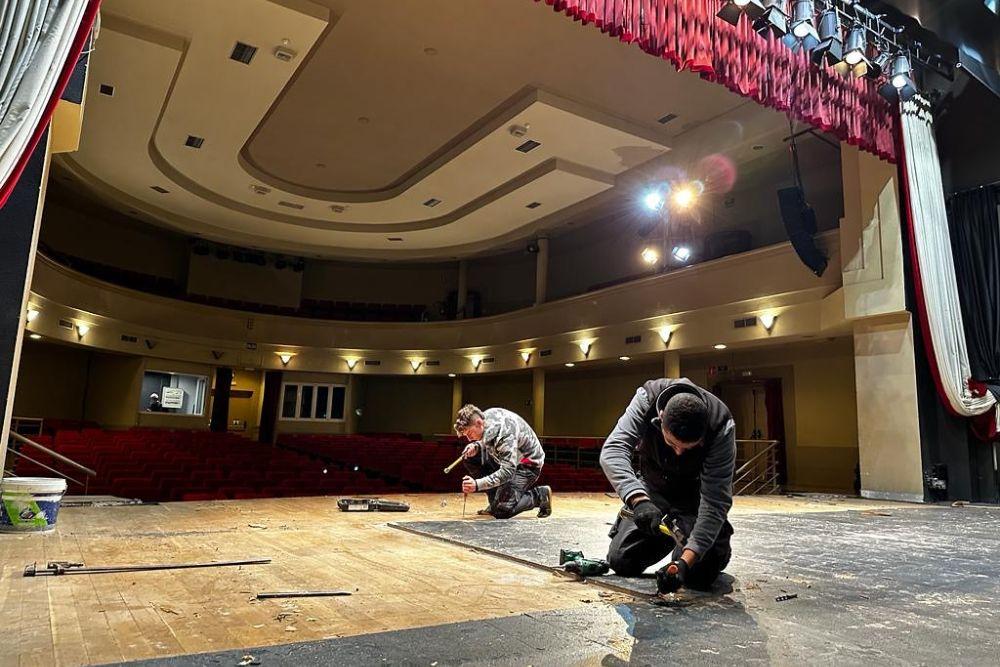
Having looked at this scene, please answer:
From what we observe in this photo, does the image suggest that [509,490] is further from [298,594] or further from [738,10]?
[738,10]

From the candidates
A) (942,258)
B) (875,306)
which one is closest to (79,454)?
(875,306)

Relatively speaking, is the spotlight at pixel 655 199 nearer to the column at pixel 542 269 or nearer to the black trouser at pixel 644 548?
the column at pixel 542 269

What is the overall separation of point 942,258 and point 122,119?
12.0m

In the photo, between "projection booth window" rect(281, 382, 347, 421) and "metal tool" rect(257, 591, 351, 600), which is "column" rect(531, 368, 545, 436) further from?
"metal tool" rect(257, 591, 351, 600)

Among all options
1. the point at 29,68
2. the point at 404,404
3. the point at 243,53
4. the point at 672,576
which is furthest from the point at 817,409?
the point at 29,68

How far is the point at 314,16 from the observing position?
24.5 ft

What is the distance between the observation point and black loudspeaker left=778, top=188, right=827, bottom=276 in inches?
350

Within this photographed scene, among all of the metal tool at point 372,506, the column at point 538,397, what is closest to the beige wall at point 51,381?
the column at point 538,397

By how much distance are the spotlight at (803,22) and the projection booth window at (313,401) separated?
1572 cm

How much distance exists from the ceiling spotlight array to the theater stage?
Result: 4.17m

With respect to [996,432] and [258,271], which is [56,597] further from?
[258,271]

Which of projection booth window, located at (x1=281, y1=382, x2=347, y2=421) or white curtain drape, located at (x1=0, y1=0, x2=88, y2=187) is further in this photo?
projection booth window, located at (x1=281, y1=382, x2=347, y2=421)

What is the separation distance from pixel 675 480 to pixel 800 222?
7421 mm

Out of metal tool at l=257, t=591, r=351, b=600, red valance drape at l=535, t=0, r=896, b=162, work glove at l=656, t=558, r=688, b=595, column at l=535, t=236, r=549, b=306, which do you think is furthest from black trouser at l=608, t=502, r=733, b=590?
column at l=535, t=236, r=549, b=306
